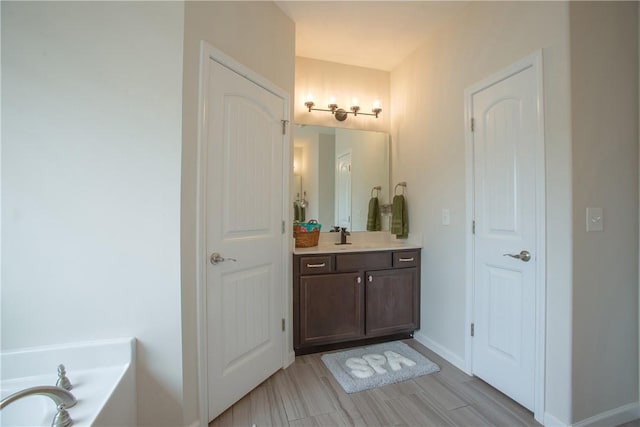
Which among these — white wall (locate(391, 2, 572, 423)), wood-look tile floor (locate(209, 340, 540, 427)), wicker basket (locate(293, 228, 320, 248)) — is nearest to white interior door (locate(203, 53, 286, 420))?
wood-look tile floor (locate(209, 340, 540, 427))

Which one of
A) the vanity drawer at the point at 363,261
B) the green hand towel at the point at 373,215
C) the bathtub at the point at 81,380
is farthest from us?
the green hand towel at the point at 373,215

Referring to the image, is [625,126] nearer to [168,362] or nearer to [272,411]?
[272,411]

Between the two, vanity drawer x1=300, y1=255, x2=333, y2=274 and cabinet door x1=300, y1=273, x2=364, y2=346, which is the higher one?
vanity drawer x1=300, y1=255, x2=333, y2=274

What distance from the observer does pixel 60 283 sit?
3.92 feet

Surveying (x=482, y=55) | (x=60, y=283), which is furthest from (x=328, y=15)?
(x=60, y=283)

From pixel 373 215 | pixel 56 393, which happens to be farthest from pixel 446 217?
pixel 56 393

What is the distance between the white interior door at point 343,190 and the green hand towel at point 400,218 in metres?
0.46

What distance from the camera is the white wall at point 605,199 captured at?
1410 millimetres

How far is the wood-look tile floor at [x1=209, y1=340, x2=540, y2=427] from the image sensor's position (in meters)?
1.54

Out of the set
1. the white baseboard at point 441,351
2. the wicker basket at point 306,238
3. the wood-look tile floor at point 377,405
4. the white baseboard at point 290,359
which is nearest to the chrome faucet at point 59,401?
the wood-look tile floor at point 377,405

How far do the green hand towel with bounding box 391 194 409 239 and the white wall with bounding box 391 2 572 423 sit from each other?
6cm

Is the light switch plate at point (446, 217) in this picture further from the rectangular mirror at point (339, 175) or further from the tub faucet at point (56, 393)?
the tub faucet at point (56, 393)

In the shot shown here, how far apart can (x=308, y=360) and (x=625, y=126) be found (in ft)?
8.31

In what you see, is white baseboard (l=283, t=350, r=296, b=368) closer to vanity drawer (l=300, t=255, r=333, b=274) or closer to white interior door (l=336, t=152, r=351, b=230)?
vanity drawer (l=300, t=255, r=333, b=274)
